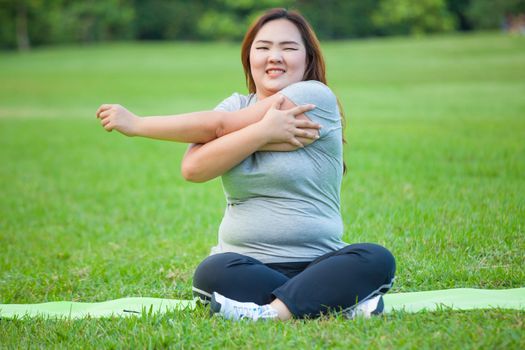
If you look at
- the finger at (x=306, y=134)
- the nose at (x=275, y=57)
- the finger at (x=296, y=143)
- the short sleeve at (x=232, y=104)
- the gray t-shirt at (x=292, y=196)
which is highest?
the nose at (x=275, y=57)

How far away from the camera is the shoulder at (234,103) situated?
12.1 feet

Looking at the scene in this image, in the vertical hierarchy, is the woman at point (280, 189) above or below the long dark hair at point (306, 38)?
below

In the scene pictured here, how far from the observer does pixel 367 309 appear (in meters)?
3.29

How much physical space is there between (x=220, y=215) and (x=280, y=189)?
3.21 metres

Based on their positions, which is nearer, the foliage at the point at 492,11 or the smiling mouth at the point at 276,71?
the smiling mouth at the point at 276,71

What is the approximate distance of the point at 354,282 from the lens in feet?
10.6

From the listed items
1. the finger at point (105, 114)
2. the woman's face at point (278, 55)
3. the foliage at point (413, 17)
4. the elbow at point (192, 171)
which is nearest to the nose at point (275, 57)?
the woman's face at point (278, 55)

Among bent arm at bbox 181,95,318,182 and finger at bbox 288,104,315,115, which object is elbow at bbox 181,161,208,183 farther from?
finger at bbox 288,104,315,115

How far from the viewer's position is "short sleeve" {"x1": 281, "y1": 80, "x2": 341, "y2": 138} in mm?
3492

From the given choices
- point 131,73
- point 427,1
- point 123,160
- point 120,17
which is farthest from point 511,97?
point 120,17

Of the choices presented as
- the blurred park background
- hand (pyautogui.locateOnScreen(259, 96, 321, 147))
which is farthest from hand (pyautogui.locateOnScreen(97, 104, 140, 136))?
the blurred park background

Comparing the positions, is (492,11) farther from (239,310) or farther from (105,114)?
(239,310)

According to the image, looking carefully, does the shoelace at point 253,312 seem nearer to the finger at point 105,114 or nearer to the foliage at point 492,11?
the finger at point 105,114

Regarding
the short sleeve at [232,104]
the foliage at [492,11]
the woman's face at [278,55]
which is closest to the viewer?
the woman's face at [278,55]
